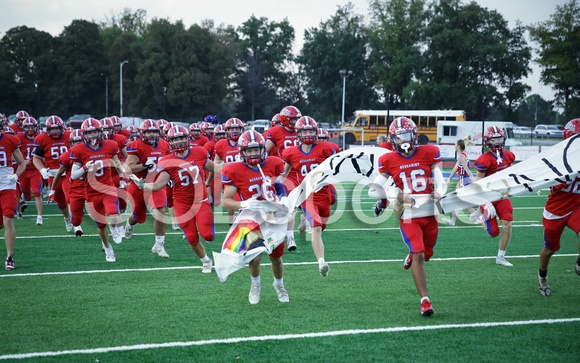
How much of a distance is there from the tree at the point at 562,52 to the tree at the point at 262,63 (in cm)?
3209

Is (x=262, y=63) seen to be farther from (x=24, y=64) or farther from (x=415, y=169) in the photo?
(x=415, y=169)

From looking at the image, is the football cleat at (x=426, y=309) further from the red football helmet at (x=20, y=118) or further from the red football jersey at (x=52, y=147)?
the red football helmet at (x=20, y=118)

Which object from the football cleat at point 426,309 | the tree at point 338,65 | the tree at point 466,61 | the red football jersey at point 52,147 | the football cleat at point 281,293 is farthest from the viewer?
the tree at point 338,65

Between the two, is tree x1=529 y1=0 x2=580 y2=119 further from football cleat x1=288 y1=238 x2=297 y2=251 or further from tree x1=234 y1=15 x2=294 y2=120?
football cleat x1=288 y1=238 x2=297 y2=251

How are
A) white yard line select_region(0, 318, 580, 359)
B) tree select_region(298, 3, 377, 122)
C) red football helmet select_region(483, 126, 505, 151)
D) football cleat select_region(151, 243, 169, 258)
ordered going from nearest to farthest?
1. white yard line select_region(0, 318, 580, 359)
2. red football helmet select_region(483, 126, 505, 151)
3. football cleat select_region(151, 243, 169, 258)
4. tree select_region(298, 3, 377, 122)

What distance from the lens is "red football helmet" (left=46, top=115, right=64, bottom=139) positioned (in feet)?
34.3

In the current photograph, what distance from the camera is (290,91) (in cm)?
7112

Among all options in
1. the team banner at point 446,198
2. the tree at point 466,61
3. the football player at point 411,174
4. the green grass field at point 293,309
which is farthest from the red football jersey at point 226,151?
the tree at point 466,61

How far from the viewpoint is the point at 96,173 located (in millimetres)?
8164

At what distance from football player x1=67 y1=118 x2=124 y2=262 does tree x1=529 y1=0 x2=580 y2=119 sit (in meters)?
49.8

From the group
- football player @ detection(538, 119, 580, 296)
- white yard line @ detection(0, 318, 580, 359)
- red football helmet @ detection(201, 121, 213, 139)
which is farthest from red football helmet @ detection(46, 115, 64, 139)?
football player @ detection(538, 119, 580, 296)

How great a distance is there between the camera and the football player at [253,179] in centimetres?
574

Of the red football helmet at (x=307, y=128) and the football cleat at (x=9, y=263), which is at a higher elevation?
the red football helmet at (x=307, y=128)

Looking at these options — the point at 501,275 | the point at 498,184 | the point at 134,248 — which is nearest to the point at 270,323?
the point at 498,184
